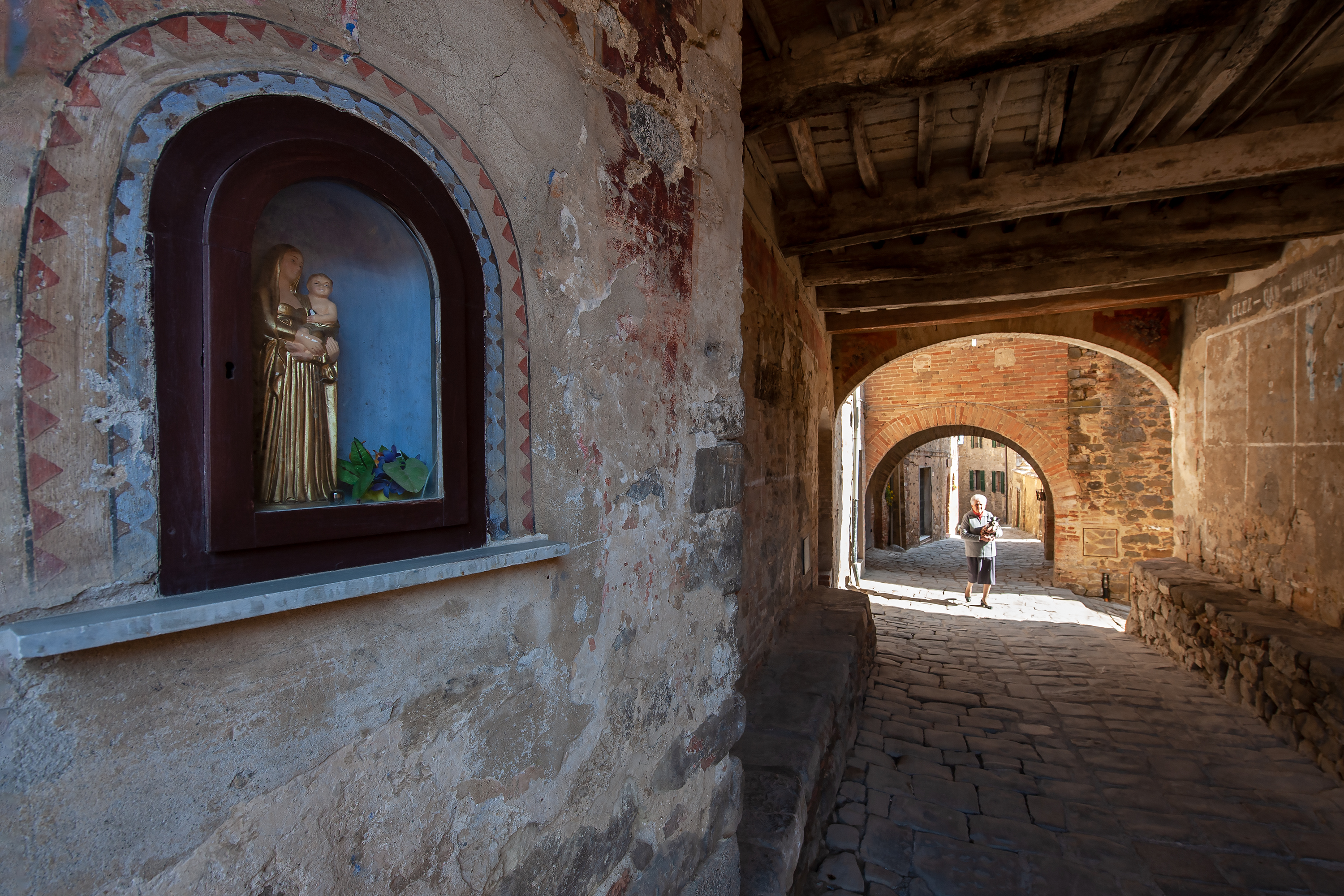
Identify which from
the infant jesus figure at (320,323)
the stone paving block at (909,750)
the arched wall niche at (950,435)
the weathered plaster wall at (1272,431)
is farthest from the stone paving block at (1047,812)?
the arched wall niche at (950,435)

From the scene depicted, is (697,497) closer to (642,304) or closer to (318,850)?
(642,304)

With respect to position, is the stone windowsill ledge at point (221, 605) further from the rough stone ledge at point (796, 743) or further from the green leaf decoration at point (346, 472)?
the rough stone ledge at point (796, 743)

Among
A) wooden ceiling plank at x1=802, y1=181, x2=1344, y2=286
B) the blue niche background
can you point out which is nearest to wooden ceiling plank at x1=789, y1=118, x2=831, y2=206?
wooden ceiling plank at x1=802, y1=181, x2=1344, y2=286

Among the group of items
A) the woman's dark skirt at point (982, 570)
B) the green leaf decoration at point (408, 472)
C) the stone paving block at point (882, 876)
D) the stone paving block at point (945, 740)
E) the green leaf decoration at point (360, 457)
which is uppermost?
the green leaf decoration at point (360, 457)

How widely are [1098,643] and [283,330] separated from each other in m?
7.51

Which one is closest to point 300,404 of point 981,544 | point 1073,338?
point 1073,338

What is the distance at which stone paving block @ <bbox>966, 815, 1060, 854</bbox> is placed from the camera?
9.29 ft

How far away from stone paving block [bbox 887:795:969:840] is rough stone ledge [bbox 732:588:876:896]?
31 cm

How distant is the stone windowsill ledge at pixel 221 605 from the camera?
1.95 ft

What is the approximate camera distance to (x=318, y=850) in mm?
852

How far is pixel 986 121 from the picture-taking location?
3014 mm

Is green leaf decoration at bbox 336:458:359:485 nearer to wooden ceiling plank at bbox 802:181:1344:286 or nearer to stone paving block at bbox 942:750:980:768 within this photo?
stone paving block at bbox 942:750:980:768

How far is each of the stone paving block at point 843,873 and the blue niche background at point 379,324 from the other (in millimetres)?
2607

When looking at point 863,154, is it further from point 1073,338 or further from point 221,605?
point 1073,338
